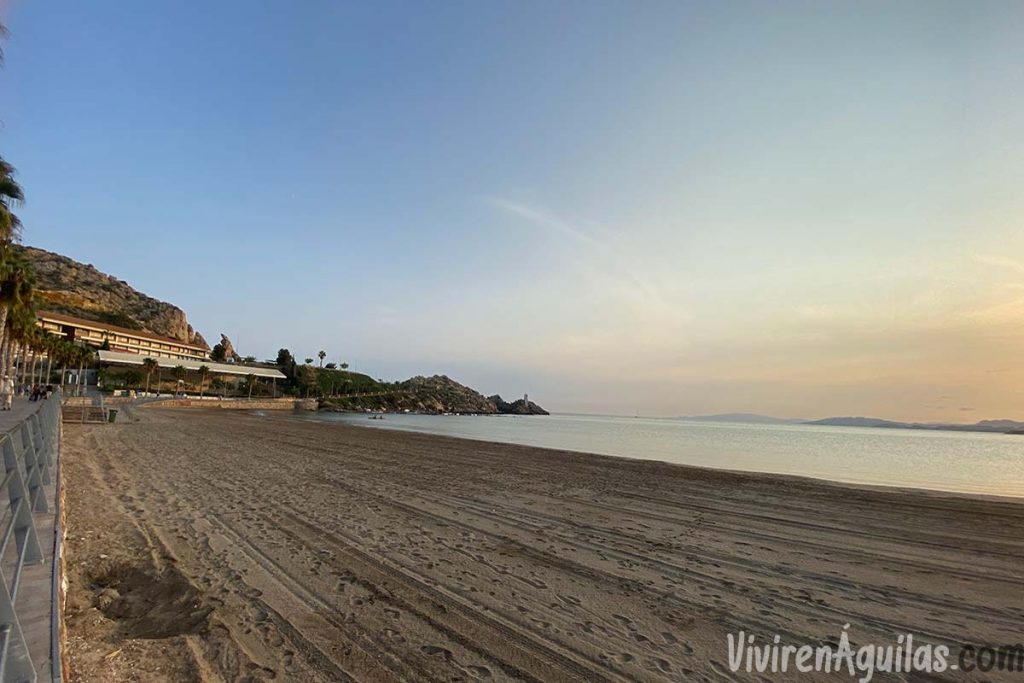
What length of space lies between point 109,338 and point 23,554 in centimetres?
12595

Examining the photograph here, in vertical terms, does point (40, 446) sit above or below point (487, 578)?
Result: above

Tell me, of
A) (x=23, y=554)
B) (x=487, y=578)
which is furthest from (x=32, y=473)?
(x=487, y=578)

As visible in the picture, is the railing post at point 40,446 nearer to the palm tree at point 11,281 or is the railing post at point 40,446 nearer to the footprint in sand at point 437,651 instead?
the footprint in sand at point 437,651

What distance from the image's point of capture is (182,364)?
101m

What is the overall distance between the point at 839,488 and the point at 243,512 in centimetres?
1741

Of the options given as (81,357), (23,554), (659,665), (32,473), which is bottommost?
(659,665)

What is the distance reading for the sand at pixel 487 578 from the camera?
444cm

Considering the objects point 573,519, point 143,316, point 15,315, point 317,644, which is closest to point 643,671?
point 317,644

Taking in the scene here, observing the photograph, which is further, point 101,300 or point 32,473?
point 101,300

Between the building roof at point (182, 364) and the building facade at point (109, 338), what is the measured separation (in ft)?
16.5

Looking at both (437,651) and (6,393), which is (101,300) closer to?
(6,393)

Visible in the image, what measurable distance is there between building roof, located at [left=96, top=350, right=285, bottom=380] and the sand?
323 ft

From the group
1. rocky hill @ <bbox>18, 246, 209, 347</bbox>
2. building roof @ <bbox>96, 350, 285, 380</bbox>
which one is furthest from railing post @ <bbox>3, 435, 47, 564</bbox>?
rocky hill @ <bbox>18, 246, 209, 347</bbox>

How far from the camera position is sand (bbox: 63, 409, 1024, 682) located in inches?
175
